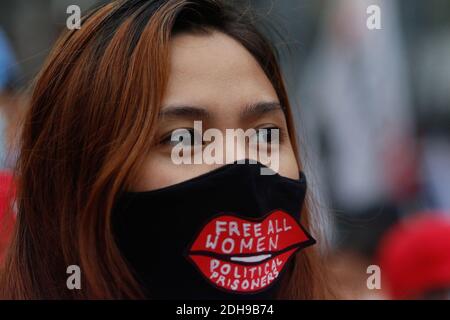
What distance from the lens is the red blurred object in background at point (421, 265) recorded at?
3.30m

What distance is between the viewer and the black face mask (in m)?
2.03

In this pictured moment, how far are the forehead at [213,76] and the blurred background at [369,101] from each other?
2600 millimetres

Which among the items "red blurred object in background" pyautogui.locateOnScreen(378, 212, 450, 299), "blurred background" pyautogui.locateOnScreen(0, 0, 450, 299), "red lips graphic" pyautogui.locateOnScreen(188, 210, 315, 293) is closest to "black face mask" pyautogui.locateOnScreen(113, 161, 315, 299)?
"red lips graphic" pyautogui.locateOnScreen(188, 210, 315, 293)

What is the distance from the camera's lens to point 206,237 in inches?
81.2

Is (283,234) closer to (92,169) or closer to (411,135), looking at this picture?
(92,169)

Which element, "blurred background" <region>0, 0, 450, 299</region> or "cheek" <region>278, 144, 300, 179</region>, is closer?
"cheek" <region>278, 144, 300, 179</region>

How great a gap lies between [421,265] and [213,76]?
1723 mm

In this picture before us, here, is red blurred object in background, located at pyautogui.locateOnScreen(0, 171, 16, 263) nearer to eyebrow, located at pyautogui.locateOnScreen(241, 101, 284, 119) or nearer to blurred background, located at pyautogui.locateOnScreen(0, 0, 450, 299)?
eyebrow, located at pyautogui.locateOnScreen(241, 101, 284, 119)

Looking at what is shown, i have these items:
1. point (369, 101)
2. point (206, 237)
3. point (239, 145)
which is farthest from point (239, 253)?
point (369, 101)

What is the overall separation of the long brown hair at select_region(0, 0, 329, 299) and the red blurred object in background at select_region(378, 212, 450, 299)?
1621 millimetres

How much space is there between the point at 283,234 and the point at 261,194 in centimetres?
13

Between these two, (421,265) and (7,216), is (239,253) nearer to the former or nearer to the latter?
(7,216)

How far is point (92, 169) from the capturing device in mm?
2053
